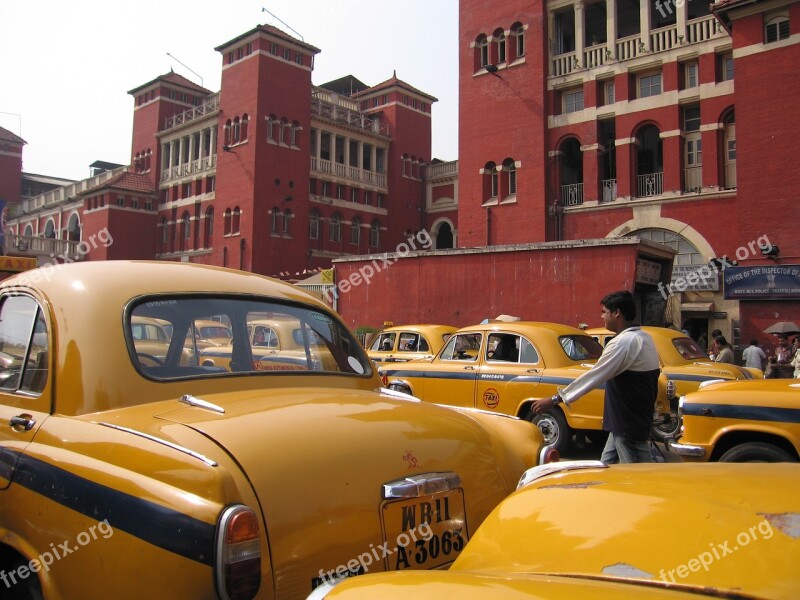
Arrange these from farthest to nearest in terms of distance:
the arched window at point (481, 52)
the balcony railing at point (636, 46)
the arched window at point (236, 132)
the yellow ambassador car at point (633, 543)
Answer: the arched window at point (236, 132)
the arched window at point (481, 52)
the balcony railing at point (636, 46)
the yellow ambassador car at point (633, 543)

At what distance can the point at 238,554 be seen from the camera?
6.14 feet

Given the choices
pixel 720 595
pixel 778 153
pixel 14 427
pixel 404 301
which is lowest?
pixel 720 595

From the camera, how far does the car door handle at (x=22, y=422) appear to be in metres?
2.63

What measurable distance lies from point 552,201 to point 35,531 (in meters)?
24.7

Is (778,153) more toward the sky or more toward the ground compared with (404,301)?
more toward the sky

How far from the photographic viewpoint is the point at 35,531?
2383 millimetres

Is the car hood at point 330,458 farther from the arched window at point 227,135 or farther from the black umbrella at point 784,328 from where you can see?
the arched window at point 227,135

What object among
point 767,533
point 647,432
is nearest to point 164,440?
point 767,533

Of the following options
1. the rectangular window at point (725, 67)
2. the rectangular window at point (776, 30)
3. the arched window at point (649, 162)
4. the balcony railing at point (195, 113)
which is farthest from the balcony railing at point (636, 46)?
the balcony railing at point (195, 113)

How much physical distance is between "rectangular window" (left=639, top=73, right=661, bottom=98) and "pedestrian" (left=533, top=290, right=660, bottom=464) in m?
21.6

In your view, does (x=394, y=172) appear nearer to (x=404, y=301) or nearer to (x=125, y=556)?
(x=404, y=301)

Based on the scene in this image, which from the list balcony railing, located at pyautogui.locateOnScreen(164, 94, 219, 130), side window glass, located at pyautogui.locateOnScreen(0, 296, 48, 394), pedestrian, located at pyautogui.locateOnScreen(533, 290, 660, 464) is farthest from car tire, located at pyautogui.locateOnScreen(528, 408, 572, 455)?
balcony railing, located at pyautogui.locateOnScreen(164, 94, 219, 130)

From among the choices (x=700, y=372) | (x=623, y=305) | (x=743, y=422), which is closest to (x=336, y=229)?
(x=700, y=372)

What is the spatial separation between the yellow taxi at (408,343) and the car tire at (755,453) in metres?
6.19
